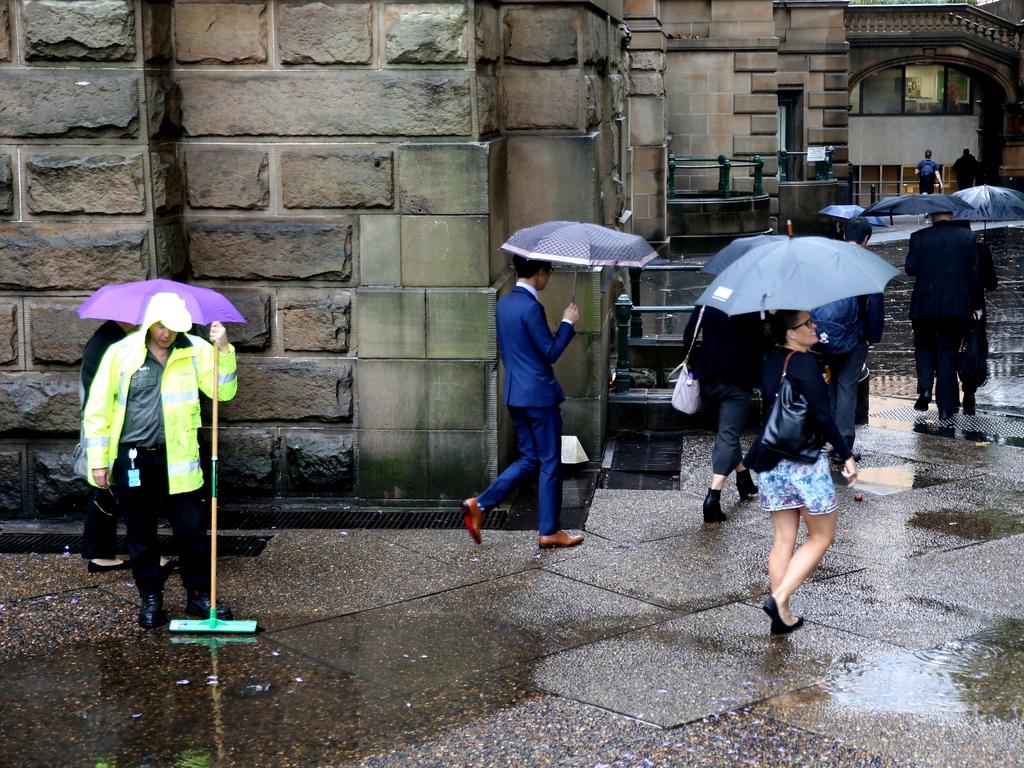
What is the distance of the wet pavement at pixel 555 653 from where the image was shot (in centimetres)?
611

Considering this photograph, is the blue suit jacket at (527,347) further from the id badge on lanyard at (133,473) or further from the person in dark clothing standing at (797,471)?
the id badge on lanyard at (133,473)

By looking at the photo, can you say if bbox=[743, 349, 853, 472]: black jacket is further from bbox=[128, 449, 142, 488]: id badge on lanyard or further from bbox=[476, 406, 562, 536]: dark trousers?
bbox=[128, 449, 142, 488]: id badge on lanyard

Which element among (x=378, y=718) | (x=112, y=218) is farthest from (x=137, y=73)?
(x=378, y=718)

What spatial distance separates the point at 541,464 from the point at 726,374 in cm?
142

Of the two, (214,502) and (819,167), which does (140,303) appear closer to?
(214,502)

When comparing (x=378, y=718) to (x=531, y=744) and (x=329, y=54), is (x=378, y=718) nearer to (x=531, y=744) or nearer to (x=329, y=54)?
(x=531, y=744)

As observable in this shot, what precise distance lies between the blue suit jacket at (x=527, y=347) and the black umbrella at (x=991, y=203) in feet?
19.3

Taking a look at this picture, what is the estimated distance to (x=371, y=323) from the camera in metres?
9.95

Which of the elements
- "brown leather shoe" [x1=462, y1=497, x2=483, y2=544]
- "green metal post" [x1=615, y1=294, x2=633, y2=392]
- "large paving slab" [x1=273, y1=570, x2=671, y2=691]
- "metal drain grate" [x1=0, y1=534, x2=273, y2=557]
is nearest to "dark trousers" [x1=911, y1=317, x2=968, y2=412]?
"green metal post" [x1=615, y1=294, x2=633, y2=392]

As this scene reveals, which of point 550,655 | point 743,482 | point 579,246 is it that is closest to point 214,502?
point 550,655

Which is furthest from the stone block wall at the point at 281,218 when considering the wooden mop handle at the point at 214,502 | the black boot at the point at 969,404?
the black boot at the point at 969,404

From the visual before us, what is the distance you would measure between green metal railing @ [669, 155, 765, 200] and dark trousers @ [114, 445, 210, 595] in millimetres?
19634

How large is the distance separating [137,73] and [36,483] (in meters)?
2.76

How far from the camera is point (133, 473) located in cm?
762
